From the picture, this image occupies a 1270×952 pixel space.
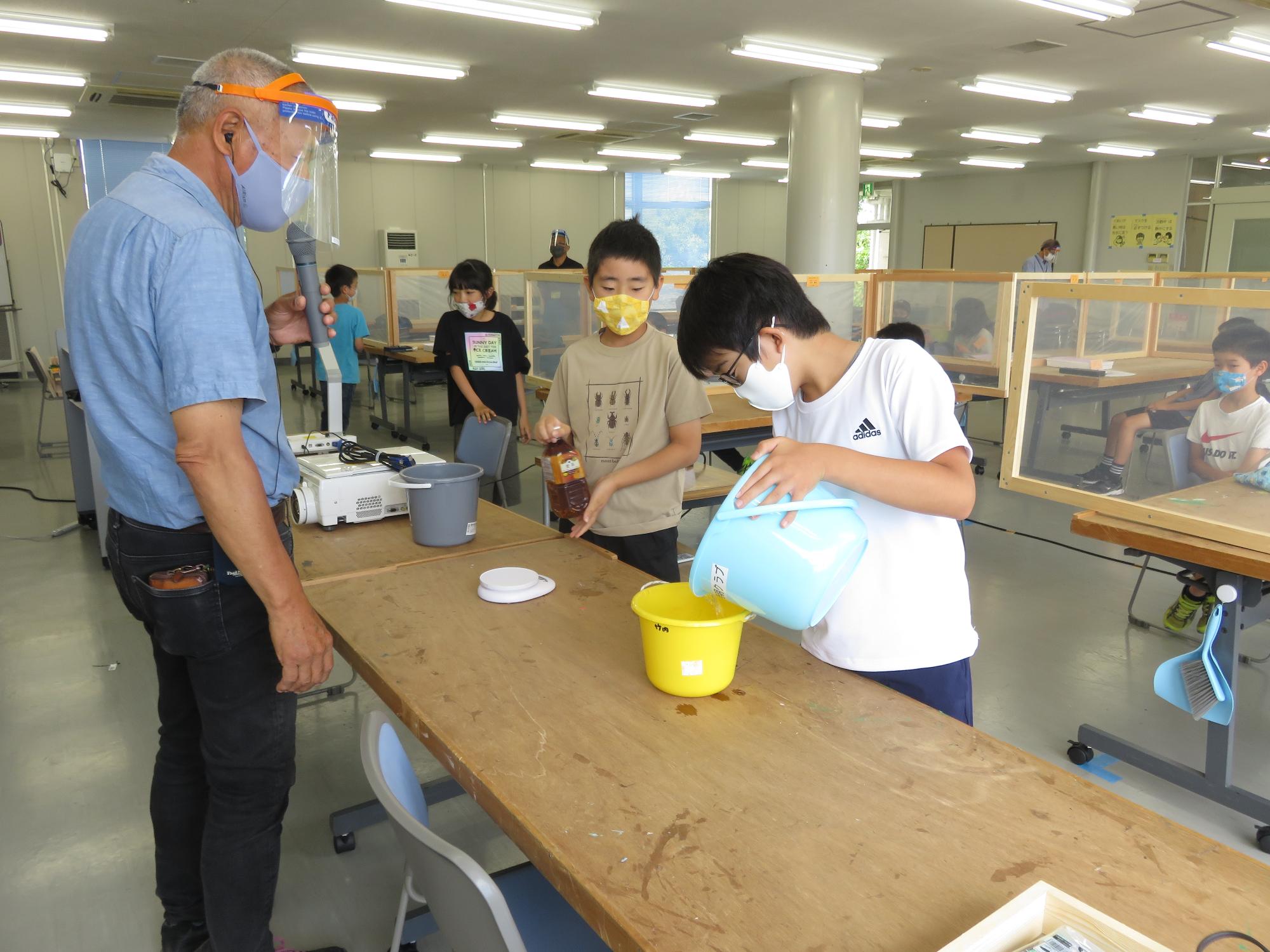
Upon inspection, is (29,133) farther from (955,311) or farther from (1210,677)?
(1210,677)

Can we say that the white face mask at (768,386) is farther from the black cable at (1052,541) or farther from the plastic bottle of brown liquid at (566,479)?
the black cable at (1052,541)

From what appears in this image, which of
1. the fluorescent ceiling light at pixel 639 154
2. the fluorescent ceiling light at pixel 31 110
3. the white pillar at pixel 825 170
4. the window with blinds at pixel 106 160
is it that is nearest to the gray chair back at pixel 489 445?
the white pillar at pixel 825 170

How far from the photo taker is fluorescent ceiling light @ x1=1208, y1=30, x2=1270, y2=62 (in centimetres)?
625

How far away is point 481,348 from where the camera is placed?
14.8 ft

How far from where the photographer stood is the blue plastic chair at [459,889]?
855 mm

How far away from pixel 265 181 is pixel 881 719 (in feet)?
3.92

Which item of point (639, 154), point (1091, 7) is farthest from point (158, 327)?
point (639, 154)

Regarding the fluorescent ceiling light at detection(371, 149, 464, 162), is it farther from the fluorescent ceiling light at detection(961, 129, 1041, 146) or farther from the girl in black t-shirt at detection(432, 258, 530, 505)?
the girl in black t-shirt at detection(432, 258, 530, 505)

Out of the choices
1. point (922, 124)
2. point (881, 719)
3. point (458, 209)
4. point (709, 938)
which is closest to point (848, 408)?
point (881, 719)

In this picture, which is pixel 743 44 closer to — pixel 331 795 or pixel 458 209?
pixel 331 795

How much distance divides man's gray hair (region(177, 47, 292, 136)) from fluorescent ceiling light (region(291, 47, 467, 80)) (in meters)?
6.16

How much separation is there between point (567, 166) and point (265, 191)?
44.0 ft

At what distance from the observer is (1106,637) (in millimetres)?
3377

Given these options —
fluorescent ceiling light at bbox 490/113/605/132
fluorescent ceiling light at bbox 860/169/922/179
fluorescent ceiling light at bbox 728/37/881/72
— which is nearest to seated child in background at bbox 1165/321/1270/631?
fluorescent ceiling light at bbox 728/37/881/72
